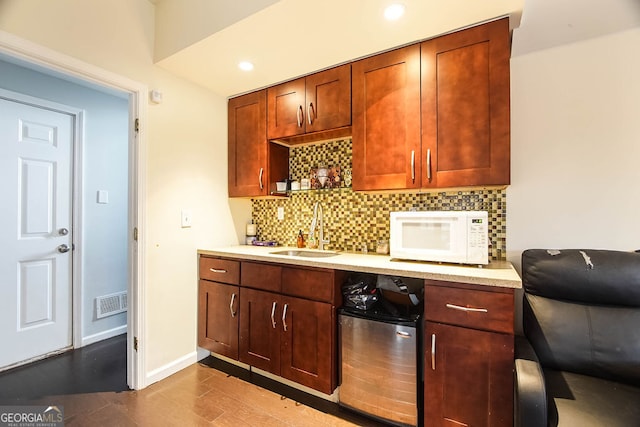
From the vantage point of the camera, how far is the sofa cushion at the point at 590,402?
1012mm

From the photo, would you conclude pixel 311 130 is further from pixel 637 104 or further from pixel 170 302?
pixel 637 104

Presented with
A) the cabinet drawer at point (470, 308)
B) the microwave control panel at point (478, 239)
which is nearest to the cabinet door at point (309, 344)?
the cabinet drawer at point (470, 308)

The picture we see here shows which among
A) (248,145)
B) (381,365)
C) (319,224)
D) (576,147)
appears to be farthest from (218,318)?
(576,147)

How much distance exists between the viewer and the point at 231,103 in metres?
2.68

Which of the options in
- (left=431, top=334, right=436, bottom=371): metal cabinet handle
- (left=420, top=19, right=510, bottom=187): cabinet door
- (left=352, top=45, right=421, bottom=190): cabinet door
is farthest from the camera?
(left=352, top=45, right=421, bottom=190): cabinet door

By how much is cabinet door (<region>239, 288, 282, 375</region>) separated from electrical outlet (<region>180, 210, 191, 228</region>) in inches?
27.9

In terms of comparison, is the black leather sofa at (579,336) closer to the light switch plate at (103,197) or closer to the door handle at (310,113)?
the door handle at (310,113)

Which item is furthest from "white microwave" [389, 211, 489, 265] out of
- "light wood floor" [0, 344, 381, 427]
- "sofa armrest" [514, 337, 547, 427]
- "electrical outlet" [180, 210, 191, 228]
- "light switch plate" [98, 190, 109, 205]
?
"light switch plate" [98, 190, 109, 205]

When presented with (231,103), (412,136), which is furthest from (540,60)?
(231,103)

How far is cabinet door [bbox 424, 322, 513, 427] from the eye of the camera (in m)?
1.34

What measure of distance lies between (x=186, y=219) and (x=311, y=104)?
1.35 m

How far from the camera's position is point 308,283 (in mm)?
1863

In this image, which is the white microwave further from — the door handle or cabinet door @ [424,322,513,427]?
the door handle

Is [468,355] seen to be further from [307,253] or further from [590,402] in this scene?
[307,253]
